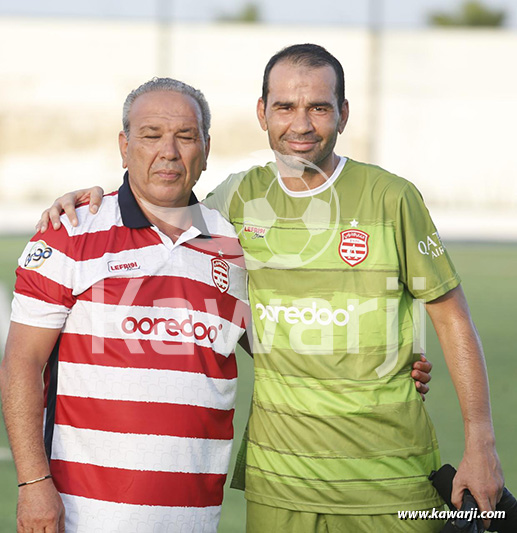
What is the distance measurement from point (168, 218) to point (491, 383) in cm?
522

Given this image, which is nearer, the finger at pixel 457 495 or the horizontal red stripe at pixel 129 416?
the horizontal red stripe at pixel 129 416

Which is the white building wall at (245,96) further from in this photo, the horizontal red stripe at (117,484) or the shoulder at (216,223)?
the horizontal red stripe at (117,484)

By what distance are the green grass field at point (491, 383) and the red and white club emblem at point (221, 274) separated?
6.48 ft

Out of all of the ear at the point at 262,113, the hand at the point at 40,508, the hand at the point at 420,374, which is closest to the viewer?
the hand at the point at 40,508

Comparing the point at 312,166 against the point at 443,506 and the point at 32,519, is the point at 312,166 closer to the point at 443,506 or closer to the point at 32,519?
the point at 443,506

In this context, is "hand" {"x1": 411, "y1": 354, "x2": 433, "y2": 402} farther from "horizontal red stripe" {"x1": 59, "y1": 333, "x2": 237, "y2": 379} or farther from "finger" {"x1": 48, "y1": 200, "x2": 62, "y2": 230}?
"finger" {"x1": 48, "y1": 200, "x2": 62, "y2": 230}

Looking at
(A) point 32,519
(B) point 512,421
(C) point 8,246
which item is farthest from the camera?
(C) point 8,246

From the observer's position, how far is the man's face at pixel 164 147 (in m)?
2.81

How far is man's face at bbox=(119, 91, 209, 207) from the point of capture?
9.22 feet

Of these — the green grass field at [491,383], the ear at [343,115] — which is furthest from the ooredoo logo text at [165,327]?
the green grass field at [491,383]

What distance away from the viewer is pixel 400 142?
82.9 feet

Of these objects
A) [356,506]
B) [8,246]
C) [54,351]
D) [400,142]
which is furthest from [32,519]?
[400,142]

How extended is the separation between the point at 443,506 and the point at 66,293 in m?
1.33

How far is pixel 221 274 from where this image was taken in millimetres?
2887
